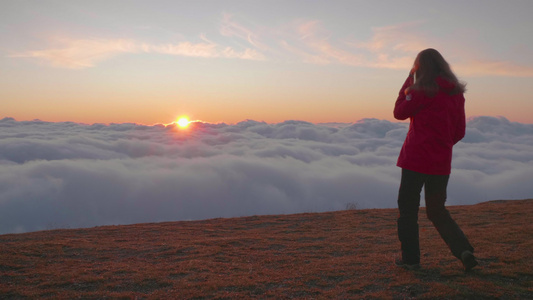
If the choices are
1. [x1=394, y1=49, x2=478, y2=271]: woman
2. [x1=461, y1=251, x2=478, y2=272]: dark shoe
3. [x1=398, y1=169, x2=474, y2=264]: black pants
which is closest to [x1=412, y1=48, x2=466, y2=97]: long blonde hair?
[x1=394, y1=49, x2=478, y2=271]: woman

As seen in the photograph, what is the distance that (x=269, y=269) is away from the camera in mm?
5023

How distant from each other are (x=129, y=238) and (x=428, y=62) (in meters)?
8.46

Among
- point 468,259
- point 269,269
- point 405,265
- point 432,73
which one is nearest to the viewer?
point 432,73

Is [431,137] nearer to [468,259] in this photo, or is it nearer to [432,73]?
[432,73]

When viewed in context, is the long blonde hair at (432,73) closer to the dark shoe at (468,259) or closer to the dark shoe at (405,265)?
the dark shoe at (468,259)

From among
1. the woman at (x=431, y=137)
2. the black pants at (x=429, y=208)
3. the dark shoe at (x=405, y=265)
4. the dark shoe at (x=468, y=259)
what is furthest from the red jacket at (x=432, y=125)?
the dark shoe at (x=405, y=265)

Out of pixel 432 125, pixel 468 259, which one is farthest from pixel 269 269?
pixel 432 125

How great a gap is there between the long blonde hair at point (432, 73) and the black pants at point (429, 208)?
99 centimetres

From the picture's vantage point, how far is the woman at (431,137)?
378cm

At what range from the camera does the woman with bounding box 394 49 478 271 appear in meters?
3.78

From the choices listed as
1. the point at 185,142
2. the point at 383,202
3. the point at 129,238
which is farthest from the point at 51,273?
the point at 185,142

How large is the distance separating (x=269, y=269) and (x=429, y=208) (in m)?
2.44

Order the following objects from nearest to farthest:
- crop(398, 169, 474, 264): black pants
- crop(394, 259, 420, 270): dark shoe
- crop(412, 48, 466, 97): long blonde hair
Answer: crop(412, 48, 466, 97): long blonde hair < crop(398, 169, 474, 264): black pants < crop(394, 259, 420, 270): dark shoe

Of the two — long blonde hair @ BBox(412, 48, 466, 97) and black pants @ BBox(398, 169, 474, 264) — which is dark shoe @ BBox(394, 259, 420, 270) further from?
long blonde hair @ BBox(412, 48, 466, 97)
